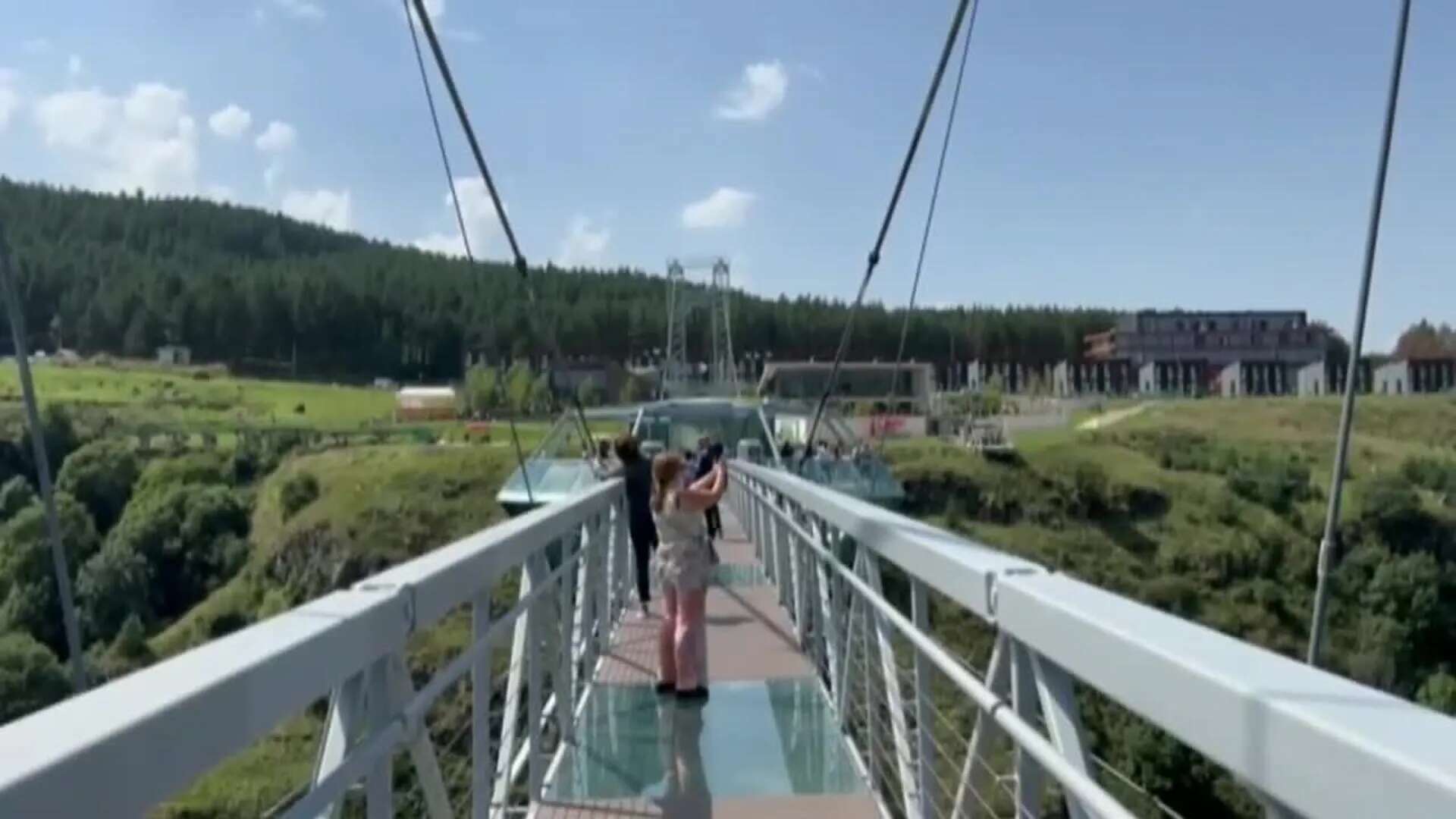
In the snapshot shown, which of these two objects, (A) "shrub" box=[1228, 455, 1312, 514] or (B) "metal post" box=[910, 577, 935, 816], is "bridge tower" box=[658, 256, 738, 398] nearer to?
(A) "shrub" box=[1228, 455, 1312, 514]

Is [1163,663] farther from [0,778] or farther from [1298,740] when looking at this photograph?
[0,778]

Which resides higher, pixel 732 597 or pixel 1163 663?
pixel 1163 663

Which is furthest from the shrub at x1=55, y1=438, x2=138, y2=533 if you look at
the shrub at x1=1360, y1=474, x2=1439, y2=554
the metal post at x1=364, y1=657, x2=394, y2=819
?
the metal post at x1=364, y1=657, x2=394, y2=819

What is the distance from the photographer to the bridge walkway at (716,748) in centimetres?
527

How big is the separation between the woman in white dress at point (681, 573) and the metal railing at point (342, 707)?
1.51 m

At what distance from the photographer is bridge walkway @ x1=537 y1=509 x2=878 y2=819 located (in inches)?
207

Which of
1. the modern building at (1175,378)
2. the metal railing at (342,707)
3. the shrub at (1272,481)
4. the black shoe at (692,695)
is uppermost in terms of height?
the metal railing at (342,707)

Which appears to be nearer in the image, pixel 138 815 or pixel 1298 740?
pixel 1298 740

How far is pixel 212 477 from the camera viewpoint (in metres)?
58.1

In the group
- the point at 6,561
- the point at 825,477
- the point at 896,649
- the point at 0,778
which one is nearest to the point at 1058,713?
the point at 0,778

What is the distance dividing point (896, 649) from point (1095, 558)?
1847 inches

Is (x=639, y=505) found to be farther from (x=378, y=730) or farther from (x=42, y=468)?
(x=378, y=730)

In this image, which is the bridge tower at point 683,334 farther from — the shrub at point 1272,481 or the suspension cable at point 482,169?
the suspension cable at point 482,169

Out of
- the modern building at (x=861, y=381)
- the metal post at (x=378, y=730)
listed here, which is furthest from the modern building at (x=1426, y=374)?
the modern building at (x=861, y=381)
